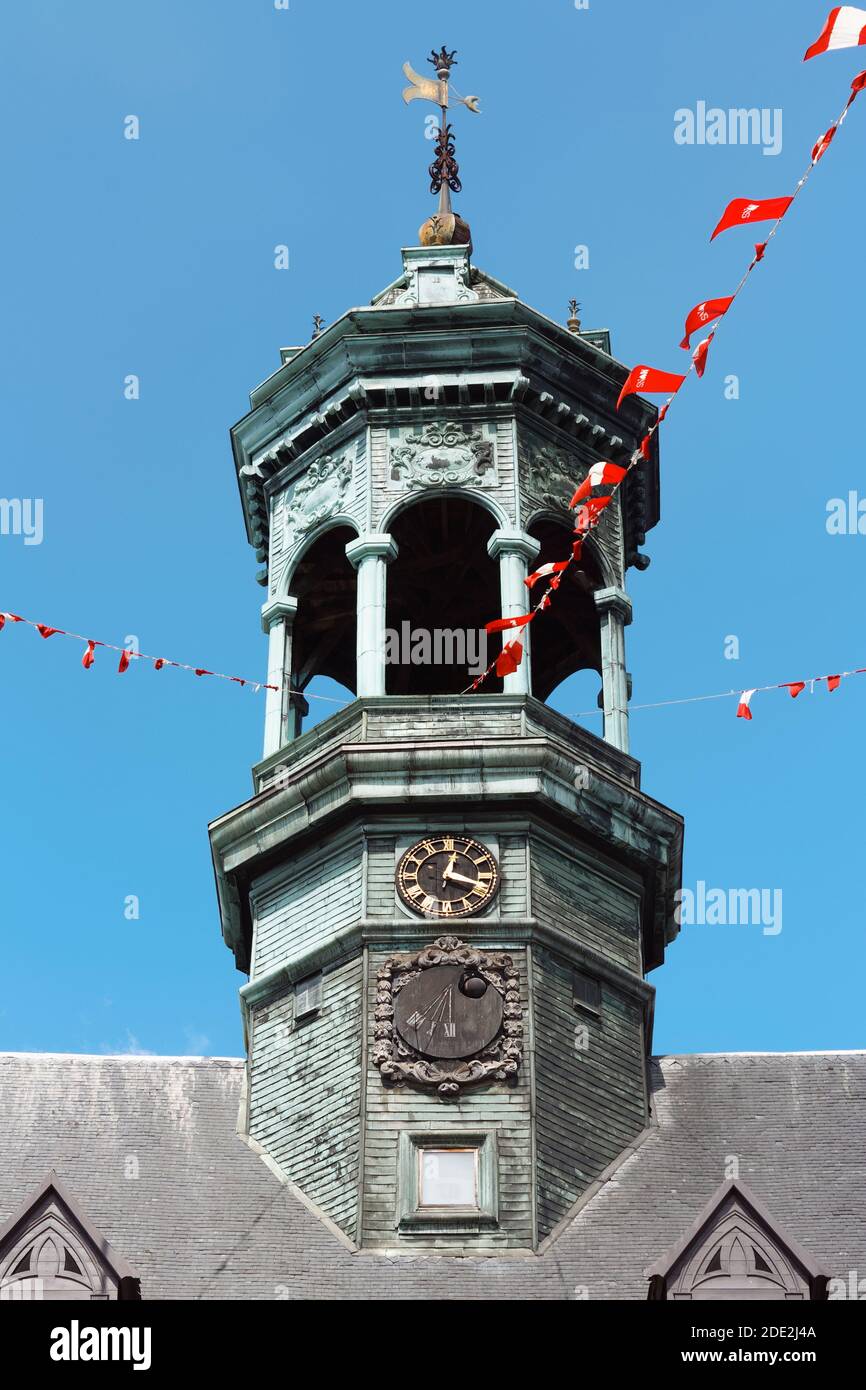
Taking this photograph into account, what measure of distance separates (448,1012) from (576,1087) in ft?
6.02

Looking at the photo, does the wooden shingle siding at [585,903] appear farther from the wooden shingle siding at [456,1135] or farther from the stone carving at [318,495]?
the stone carving at [318,495]

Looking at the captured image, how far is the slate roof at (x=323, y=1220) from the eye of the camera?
33.3m

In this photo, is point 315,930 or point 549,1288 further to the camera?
point 315,930

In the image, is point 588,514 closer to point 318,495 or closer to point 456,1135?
point 318,495

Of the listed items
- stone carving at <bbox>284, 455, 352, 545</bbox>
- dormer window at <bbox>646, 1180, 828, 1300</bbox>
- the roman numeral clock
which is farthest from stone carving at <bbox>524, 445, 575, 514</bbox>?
dormer window at <bbox>646, 1180, 828, 1300</bbox>

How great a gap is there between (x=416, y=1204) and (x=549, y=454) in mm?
11766

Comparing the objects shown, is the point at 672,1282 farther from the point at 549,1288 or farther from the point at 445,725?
the point at 445,725

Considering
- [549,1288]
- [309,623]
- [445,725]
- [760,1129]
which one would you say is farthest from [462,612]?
[549,1288]

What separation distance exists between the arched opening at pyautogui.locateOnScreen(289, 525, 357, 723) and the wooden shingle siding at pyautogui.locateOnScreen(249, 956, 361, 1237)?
22.6 ft

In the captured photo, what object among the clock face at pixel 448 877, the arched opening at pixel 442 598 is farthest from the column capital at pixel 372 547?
the clock face at pixel 448 877

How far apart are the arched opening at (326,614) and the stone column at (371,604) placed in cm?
221

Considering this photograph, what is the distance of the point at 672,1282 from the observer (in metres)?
31.9
